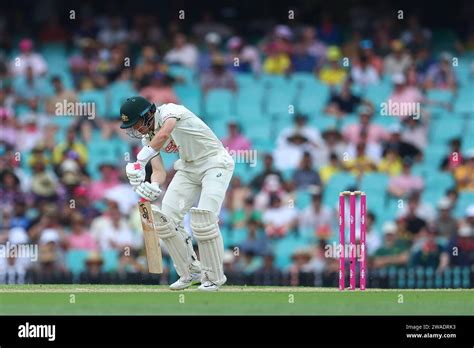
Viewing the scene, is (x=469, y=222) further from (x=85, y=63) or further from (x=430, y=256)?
(x=85, y=63)

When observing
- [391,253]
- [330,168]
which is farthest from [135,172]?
[330,168]

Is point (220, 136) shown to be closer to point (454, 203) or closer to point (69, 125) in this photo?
point (69, 125)

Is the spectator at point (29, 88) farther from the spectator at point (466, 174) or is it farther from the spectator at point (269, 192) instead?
the spectator at point (466, 174)

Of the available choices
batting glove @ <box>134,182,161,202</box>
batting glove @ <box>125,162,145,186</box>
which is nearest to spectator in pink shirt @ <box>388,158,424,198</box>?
batting glove @ <box>134,182,161,202</box>

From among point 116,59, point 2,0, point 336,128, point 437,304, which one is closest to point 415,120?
point 336,128

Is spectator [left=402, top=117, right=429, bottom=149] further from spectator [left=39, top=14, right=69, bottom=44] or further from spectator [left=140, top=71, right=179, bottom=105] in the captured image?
spectator [left=39, top=14, right=69, bottom=44]

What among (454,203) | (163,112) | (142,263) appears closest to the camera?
(163,112)
